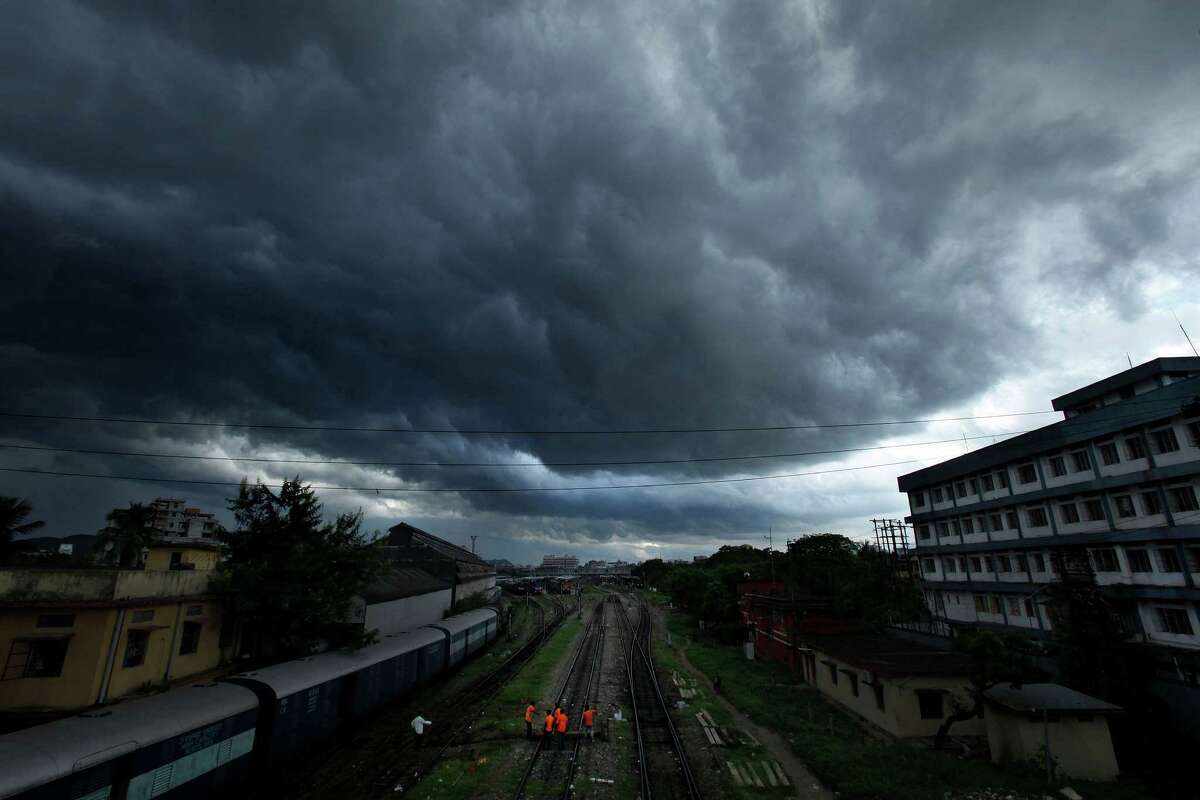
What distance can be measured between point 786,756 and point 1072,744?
10.6 m

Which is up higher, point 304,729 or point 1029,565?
point 1029,565

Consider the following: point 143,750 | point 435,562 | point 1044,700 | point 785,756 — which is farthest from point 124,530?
point 1044,700

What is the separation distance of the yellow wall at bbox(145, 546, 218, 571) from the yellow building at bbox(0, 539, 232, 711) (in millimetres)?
21474

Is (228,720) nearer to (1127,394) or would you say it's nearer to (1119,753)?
(1119,753)

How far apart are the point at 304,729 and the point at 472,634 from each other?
2267 centimetres

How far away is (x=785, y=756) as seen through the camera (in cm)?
2266

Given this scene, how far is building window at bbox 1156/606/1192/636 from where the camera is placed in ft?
93.7

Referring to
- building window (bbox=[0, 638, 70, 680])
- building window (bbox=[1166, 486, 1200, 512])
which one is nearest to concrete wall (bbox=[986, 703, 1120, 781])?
building window (bbox=[1166, 486, 1200, 512])

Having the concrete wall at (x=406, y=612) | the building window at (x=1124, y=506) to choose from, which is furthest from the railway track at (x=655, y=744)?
the building window at (x=1124, y=506)

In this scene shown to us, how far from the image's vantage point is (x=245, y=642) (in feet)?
99.3

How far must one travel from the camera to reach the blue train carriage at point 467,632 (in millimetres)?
37281

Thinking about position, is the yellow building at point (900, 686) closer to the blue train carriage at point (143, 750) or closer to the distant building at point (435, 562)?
the blue train carriage at point (143, 750)

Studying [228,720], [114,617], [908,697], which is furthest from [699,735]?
[114,617]

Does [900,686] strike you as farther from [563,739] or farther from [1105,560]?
[1105,560]
